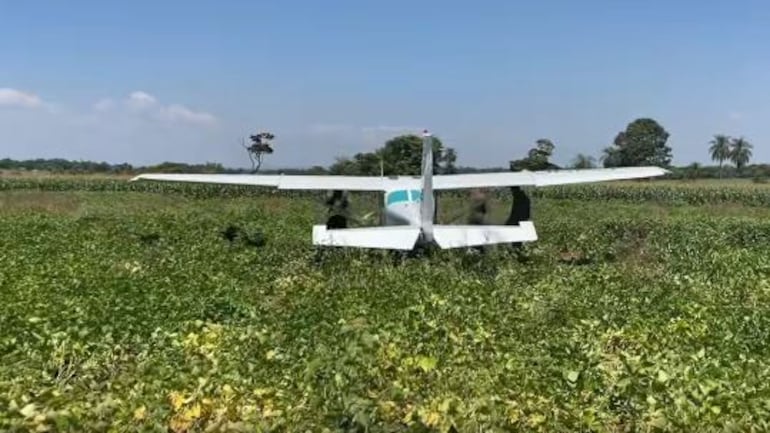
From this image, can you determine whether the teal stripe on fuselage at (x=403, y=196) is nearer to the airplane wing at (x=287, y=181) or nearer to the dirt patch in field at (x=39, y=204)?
the airplane wing at (x=287, y=181)

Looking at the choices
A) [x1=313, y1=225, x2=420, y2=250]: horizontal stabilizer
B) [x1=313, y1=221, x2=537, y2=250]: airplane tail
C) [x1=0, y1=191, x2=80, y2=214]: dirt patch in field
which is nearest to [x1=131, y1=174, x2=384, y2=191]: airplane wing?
[x1=313, y1=221, x2=537, y2=250]: airplane tail

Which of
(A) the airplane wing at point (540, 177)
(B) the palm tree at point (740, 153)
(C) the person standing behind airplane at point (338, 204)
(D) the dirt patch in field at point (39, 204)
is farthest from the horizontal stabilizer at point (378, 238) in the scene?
(B) the palm tree at point (740, 153)

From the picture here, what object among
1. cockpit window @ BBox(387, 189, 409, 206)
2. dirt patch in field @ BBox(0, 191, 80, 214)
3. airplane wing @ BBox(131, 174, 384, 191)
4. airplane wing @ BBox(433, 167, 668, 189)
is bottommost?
dirt patch in field @ BBox(0, 191, 80, 214)

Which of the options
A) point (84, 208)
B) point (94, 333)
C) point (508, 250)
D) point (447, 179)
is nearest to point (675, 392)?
point (94, 333)

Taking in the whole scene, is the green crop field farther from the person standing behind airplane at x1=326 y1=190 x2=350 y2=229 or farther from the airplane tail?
the person standing behind airplane at x1=326 y1=190 x2=350 y2=229

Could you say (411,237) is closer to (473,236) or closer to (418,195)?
(473,236)

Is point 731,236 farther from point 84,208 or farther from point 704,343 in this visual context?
point 84,208

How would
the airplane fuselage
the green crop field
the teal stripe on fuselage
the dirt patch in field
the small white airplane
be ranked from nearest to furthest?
the green crop field
the small white airplane
the airplane fuselage
the teal stripe on fuselage
the dirt patch in field
